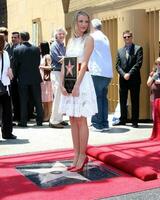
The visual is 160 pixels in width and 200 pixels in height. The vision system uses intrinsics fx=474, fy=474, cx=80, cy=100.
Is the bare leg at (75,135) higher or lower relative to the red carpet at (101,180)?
higher

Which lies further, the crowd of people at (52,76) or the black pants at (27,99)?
the black pants at (27,99)

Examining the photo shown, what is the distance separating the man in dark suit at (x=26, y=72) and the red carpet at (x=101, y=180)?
2.67 m

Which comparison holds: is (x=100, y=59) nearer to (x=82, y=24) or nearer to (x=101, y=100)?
(x=101, y=100)

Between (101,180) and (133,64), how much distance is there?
13.4ft

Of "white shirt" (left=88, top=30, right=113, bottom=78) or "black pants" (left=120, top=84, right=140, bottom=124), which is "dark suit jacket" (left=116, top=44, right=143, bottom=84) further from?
"white shirt" (left=88, top=30, right=113, bottom=78)

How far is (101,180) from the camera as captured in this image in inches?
204

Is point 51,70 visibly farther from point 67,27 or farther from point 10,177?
point 10,177

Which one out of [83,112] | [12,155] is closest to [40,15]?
[12,155]

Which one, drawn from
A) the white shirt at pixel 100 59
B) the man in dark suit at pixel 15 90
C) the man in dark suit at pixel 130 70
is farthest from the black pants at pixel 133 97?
the man in dark suit at pixel 15 90

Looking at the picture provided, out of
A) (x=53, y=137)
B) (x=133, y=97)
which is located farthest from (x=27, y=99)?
(x=133, y=97)

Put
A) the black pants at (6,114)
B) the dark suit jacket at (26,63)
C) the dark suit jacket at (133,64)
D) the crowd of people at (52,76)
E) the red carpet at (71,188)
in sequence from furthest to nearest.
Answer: the dark suit jacket at (26,63) < the dark suit jacket at (133,64) < the crowd of people at (52,76) < the black pants at (6,114) < the red carpet at (71,188)

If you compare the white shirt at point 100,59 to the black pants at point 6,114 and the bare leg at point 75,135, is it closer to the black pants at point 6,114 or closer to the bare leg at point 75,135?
the black pants at point 6,114

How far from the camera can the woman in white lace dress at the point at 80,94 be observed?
17.8 feet

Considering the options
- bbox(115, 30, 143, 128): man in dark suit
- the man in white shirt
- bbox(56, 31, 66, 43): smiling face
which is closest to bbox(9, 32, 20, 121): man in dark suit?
bbox(56, 31, 66, 43): smiling face
